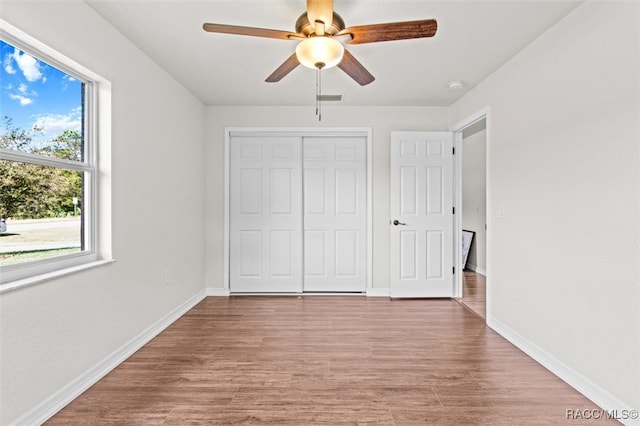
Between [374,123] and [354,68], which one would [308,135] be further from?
[354,68]

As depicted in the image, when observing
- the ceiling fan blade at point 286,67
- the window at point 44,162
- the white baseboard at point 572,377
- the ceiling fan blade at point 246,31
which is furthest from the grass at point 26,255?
the white baseboard at point 572,377

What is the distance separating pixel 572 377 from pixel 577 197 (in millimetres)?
1158

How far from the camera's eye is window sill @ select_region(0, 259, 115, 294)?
160 cm

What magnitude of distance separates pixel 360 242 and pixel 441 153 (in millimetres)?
Result: 1495

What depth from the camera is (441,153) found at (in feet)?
13.5

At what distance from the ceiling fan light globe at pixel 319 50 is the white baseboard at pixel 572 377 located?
95.7 inches

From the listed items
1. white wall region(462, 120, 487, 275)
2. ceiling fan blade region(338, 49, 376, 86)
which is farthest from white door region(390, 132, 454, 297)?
ceiling fan blade region(338, 49, 376, 86)

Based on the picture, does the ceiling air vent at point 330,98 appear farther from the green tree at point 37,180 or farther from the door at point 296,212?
the green tree at point 37,180

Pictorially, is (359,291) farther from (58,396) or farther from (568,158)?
(58,396)

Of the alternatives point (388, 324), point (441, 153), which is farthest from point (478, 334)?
point (441, 153)

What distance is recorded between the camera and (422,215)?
13.6 ft

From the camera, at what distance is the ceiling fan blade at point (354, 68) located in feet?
6.71

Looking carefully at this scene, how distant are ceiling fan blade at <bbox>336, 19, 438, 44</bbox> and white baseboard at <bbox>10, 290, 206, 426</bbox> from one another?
2.53 metres

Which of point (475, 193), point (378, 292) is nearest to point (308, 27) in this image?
point (378, 292)
